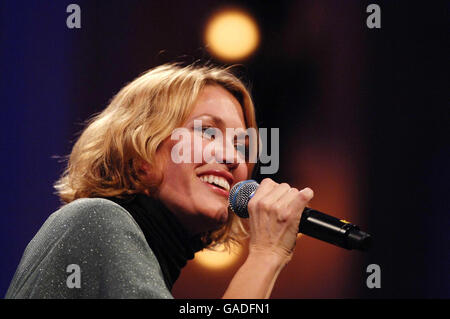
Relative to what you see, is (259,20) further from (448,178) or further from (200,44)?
(448,178)

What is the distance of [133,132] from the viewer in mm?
1271

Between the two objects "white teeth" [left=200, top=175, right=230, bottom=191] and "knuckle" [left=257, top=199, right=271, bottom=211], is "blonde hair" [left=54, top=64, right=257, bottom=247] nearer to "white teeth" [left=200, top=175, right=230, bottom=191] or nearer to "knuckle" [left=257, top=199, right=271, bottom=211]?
"white teeth" [left=200, top=175, right=230, bottom=191]

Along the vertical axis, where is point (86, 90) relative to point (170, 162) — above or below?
above

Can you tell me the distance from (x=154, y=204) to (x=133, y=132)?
0.21 meters

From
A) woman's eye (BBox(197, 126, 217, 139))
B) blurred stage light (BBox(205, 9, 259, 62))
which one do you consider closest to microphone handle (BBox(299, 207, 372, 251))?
Result: woman's eye (BBox(197, 126, 217, 139))

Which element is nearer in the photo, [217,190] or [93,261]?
[93,261]

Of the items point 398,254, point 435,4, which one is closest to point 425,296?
point 398,254

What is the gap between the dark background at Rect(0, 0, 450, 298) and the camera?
166 centimetres

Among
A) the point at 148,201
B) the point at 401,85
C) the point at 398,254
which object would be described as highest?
the point at 401,85

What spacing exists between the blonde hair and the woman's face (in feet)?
0.11

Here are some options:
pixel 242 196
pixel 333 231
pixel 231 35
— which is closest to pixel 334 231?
pixel 333 231

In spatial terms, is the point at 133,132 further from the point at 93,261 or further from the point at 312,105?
the point at 312,105

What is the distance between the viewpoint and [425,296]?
5.47 feet

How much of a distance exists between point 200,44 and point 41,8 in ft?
1.84
